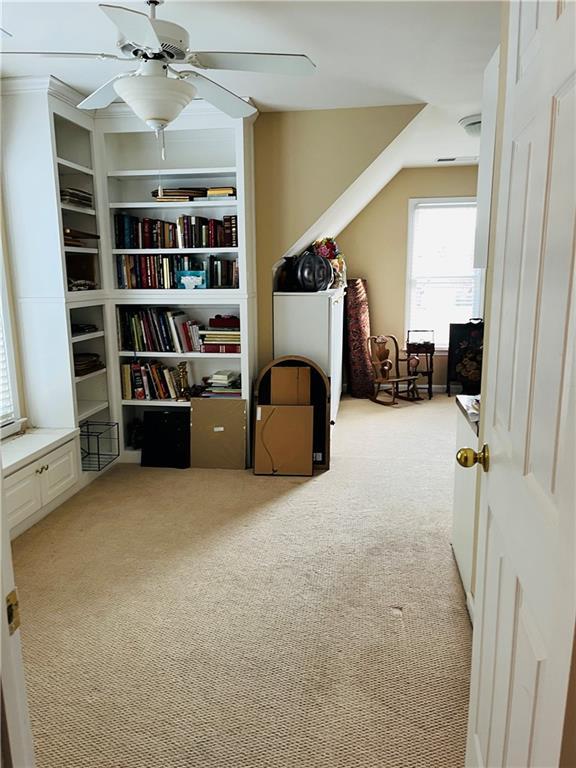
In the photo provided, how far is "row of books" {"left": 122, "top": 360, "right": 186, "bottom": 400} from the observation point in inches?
168

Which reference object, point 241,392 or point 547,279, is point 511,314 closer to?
point 547,279

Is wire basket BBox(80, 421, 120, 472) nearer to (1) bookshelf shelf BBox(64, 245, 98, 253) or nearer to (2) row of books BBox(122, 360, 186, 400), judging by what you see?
(2) row of books BBox(122, 360, 186, 400)

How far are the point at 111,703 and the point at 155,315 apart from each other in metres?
2.85

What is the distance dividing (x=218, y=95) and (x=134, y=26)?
666 mm

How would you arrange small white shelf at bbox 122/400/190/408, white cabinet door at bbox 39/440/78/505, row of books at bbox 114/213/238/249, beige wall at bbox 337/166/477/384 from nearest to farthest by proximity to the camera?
white cabinet door at bbox 39/440/78/505 → row of books at bbox 114/213/238/249 → small white shelf at bbox 122/400/190/408 → beige wall at bbox 337/166/477/384

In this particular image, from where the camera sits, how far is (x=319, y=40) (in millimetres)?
2670

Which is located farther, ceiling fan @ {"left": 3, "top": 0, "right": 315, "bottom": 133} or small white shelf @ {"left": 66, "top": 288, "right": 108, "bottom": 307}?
small white shelf @ {"left": 66, "top": 288, "right": 108, "bottom": 307}

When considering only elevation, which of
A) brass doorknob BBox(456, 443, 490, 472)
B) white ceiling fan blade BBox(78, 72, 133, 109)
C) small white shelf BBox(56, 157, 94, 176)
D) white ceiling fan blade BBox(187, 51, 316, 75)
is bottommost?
brass doorknob BBox(456, 443, 490, 472)

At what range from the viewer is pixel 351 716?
6.07 feet

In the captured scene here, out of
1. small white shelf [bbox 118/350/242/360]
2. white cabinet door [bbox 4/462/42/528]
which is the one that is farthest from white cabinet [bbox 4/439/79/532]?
small white shelf [bbox 118/350/242/360]

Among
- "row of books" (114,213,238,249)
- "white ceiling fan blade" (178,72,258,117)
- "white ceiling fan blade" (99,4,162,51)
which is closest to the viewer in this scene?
"white ceiling fan blade" (99,4,162,51)

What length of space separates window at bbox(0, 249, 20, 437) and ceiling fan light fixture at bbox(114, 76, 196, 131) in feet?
5.82

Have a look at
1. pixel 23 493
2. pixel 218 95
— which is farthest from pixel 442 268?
pixel 23 493

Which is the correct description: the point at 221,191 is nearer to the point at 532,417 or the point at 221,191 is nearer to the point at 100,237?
the point at 100,237
